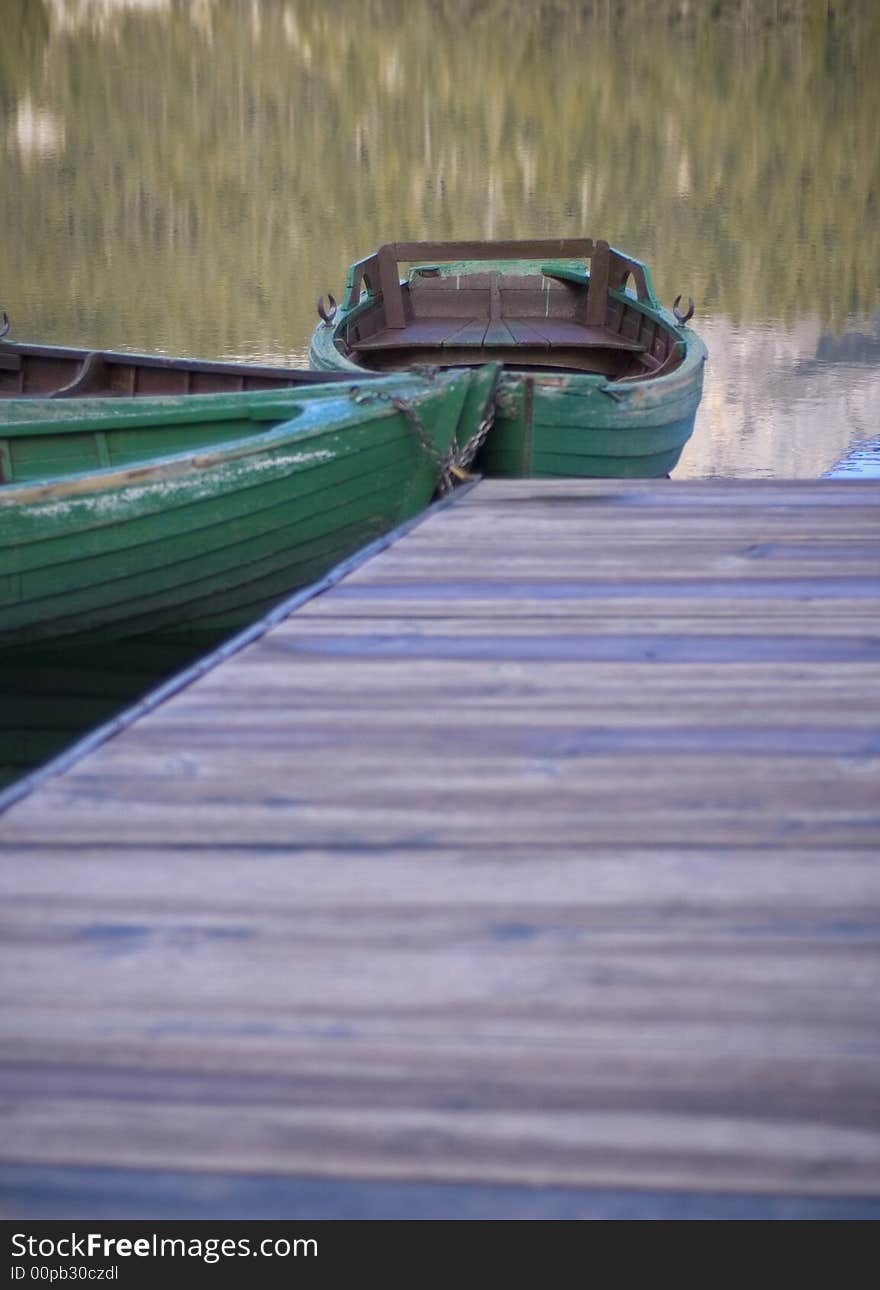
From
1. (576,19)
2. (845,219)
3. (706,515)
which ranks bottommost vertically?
(706,515)

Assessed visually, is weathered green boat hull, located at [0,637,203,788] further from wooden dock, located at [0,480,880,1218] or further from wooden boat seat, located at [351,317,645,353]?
wooden boat seat, located at [351,317,645,353]

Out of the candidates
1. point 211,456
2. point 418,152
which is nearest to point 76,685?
point 211,456

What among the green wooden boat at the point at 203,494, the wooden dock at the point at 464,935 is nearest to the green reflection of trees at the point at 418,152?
the green wooden boat at the point at 203,494

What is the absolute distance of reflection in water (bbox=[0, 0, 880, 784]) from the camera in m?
15.1

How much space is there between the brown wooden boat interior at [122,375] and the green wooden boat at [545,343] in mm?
403

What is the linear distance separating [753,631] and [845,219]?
892 inches

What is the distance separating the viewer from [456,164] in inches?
1284

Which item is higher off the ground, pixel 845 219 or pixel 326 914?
pixel 845 219

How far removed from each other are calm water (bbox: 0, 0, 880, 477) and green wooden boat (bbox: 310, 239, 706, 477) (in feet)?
5.07

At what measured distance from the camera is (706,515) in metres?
4.03

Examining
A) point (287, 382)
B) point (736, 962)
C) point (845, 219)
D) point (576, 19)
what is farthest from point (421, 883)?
point (576, 19)

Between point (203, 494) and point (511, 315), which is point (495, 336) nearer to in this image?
point (511, 315)

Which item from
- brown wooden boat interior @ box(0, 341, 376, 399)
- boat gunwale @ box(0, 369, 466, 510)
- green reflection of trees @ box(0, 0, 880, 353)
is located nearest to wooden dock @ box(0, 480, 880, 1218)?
boat gunwale @ box(0, 369, 466, 510)
